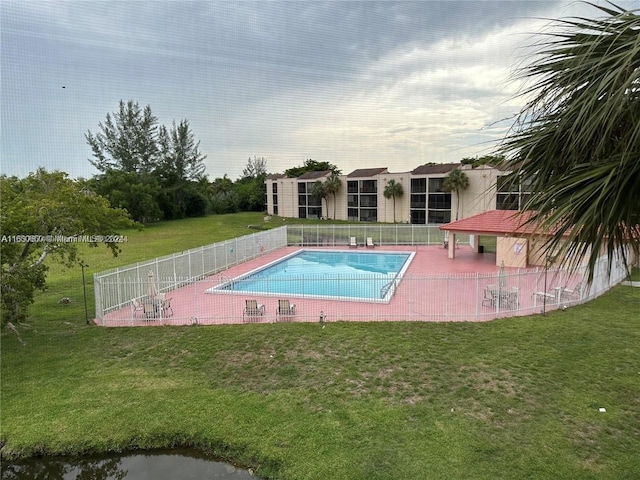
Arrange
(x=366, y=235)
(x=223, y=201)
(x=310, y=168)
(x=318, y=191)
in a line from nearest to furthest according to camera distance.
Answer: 1. (x=366, y=235)
2. (x=318, y=191)
3. (x=223, y=201)
4. (x=310, y=168)

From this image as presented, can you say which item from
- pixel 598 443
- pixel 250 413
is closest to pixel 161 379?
pixel 250 413

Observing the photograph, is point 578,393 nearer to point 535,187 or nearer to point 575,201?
point 535,187

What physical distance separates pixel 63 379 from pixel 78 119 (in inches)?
1525

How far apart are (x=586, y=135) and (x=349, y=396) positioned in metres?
6.35

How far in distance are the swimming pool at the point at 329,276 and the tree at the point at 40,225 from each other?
17.5 ft

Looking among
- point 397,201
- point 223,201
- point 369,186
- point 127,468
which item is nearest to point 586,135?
point 127,468

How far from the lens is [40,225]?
1111 cm

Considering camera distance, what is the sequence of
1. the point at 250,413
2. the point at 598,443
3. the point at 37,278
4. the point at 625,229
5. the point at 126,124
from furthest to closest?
the point at 126,124 → the point at 37,278 → the point at 250,413 → the point at 598,443 → the point at 625,229

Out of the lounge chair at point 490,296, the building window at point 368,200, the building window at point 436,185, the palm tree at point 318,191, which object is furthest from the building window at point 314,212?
the lounge chair at point 490,296

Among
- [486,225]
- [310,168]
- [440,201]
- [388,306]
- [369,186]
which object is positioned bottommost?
[388,306]

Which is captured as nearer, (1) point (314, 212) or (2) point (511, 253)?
(2) point (511, 253)

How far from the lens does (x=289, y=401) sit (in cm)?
783

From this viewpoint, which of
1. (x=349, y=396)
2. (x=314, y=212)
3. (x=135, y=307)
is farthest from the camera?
(x=314, y=212)

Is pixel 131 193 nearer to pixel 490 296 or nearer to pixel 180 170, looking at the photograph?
pixel 180 170
